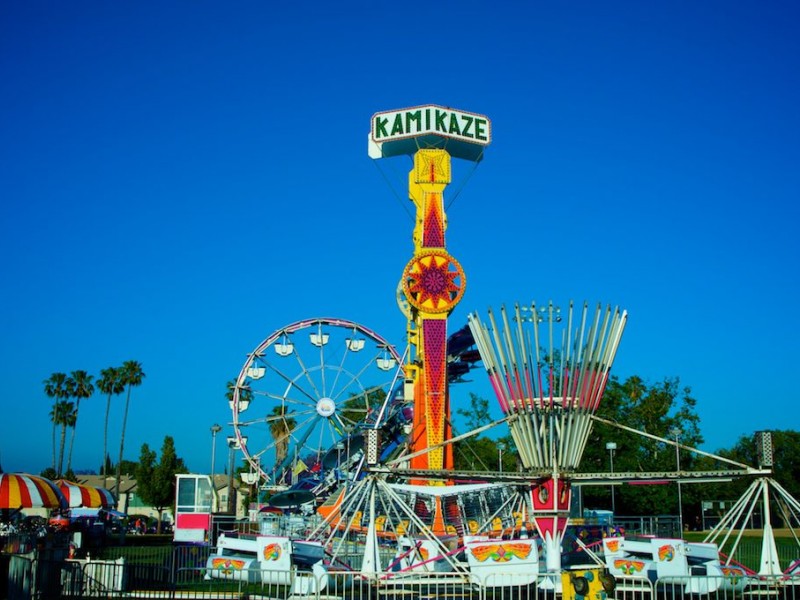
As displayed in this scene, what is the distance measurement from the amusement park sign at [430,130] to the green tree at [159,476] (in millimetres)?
38073

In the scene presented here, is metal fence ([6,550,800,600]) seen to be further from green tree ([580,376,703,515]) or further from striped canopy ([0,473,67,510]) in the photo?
green tree ([580,376,703,515])

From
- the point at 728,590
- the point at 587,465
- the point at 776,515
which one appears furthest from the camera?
the point at 776,515

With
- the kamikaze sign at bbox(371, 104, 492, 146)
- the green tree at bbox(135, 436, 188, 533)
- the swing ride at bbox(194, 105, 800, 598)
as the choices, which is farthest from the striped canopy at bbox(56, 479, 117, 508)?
the green tree at bbox(135, 436, 188, 533)

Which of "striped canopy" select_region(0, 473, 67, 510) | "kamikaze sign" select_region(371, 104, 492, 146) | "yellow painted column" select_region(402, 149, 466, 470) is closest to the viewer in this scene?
"striped canopy" select_region(0, 473, 67, 510)

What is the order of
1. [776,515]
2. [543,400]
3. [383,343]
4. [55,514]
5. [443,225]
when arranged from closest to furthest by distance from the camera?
[543,400]
[443,225]
[383,343]
[55,514]
[776,515]

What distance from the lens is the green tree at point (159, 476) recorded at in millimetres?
82000

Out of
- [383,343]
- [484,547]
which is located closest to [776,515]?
[383,343]

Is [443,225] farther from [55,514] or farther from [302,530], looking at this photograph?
[55,514]

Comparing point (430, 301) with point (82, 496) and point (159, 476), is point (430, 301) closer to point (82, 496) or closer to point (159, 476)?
point (82, 496)

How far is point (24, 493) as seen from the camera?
30.7 meters

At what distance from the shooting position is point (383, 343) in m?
63.4

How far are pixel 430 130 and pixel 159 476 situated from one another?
41.5m

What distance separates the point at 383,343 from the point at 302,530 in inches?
881

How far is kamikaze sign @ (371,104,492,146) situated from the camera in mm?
58750
